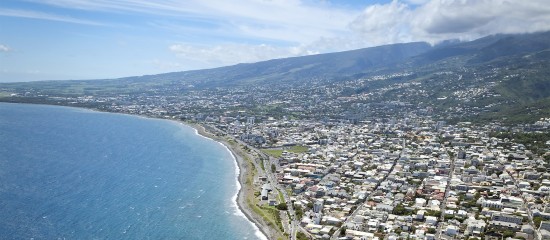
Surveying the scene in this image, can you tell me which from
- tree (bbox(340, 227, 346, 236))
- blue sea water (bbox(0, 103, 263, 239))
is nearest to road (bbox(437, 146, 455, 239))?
tree (bbox(340, 227, 346, 236))

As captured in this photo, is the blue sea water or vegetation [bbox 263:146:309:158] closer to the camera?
the blue sea water

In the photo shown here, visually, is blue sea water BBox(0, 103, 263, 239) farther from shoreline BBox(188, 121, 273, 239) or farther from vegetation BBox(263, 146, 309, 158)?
vegetation BBox(263, 146, 309, 158)

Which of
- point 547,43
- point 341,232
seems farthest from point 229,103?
point 547,43

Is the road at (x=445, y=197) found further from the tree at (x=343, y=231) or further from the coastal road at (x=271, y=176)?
the coastal road at (x=271, y=176)

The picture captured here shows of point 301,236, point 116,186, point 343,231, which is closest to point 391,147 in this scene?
point 343,231

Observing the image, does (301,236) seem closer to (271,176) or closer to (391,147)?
(271,176)

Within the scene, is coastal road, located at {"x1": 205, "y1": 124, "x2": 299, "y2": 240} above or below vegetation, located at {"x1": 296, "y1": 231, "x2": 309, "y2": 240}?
below

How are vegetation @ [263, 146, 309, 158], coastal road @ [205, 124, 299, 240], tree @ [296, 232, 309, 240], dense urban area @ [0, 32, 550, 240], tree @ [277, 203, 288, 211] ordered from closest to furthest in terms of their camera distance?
tree @ [296, 232, 309, 240] < coastal road @ [205, 124, 299, 240] < dense urban area @ [0, 32, 550, 240] < tree @ [277, 203, 288, 211] < vegetation @ [263, 146, 309, 158]

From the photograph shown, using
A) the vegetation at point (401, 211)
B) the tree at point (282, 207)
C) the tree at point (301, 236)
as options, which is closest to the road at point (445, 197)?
the vegetation at point (401, 211)
